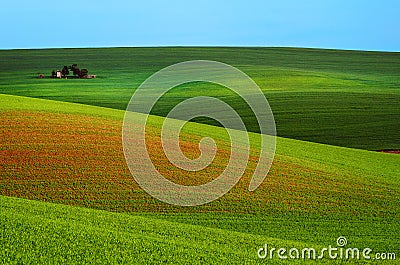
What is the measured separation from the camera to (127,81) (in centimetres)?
5044

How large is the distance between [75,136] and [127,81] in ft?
101

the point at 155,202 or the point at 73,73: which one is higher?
the point at 73,73

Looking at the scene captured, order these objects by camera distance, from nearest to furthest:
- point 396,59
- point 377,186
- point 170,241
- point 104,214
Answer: point 170,241
point 104,214
point 377,186
point 396,59

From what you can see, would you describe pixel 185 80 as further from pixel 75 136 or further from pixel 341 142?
pixel 75 136

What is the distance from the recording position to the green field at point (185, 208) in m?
9.55

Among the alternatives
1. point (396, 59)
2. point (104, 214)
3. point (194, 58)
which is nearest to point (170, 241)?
point (104, 214)
